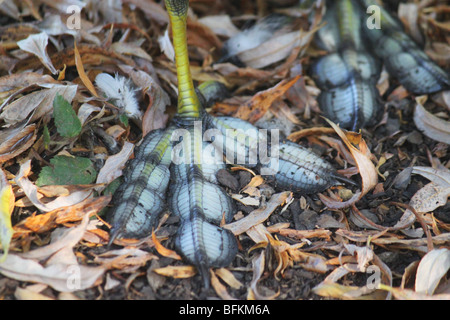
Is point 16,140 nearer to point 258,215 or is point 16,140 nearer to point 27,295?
point 27,295

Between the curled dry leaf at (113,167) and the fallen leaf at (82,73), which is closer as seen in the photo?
the curled dry leaf at (113,167)

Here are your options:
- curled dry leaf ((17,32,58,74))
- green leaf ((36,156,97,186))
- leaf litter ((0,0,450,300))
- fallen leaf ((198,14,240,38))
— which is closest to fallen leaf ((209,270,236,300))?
leaf litter ((0,0,450,300))

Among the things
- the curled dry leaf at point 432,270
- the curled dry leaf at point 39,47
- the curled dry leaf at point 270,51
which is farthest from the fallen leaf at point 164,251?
the curled dry leaf at point 270,51

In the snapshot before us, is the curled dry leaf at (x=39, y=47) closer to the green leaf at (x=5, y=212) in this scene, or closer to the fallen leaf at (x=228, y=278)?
the green leaf at (x=5, y=212)

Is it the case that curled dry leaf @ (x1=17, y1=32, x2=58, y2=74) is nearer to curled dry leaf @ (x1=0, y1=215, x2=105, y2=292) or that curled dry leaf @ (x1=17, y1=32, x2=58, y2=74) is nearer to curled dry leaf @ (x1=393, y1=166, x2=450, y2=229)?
curled dry leaf @ (x1=0, y1=215, x2=105, y2=292)

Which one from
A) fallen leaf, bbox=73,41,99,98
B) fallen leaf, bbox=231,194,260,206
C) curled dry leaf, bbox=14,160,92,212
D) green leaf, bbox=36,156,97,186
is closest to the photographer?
curled dry leaf, bbox=14,160,92,212

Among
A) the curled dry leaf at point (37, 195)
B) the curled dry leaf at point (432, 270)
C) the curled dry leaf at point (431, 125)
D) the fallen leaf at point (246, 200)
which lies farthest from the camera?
the curled dry leaf at point (431, 125)
